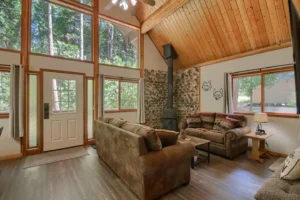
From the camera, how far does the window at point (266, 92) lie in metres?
3.58

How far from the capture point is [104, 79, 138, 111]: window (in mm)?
4992

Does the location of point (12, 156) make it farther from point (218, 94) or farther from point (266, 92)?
point (266, 92)

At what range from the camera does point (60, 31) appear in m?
4.16

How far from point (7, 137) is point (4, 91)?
1017mm

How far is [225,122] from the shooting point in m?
3.90

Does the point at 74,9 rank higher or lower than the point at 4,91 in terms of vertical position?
higher

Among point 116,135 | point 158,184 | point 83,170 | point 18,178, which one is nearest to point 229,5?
point 116,135

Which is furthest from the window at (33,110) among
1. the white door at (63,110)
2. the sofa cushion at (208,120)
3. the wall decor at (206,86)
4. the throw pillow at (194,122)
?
the wall decor at (206,86)

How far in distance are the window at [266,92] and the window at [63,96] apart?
470 cm

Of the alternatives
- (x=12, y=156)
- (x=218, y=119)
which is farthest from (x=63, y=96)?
(x=218, y=119)

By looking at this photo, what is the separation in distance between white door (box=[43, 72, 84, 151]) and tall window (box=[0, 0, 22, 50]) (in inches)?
35.4

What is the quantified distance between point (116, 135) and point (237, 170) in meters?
2.31

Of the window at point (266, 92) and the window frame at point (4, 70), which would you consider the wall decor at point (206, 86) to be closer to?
the window at point (266, 92)

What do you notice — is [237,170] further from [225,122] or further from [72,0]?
[72,0]
